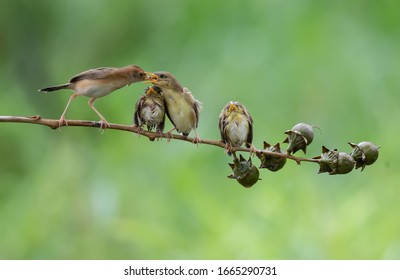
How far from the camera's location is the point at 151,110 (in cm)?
153

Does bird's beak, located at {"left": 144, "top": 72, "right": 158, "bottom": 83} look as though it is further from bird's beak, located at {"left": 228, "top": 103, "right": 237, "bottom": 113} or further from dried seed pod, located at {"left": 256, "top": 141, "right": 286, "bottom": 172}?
dried seed pod, located at {"left": 256, "top": 141, "right": 286, "bottom": 172}

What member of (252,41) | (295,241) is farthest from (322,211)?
(252,41)

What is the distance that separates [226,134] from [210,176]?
1023 mm

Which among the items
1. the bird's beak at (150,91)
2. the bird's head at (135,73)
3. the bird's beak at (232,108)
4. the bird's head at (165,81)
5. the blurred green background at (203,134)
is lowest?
the bird's head at (135,73)

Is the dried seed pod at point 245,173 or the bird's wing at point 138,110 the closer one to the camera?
the dried seed pod at point 245,173

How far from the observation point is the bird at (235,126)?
1.47 metres

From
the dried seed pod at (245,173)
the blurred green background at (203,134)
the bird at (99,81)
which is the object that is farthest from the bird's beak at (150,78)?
the blurred green background at (203,134)

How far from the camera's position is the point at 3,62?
10.2 ft

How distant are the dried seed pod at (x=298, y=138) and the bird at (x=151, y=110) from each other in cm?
31

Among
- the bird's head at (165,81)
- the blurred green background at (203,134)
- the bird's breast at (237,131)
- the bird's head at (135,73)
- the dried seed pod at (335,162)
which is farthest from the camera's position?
the blurred green background at (203,134)

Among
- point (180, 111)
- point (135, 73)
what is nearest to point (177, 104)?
point (180, 111)

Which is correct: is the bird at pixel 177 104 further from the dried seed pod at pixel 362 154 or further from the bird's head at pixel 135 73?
the dried seed pod at pixel 362 154

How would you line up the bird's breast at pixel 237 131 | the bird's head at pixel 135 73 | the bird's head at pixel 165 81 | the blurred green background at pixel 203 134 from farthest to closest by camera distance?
1. the blurred green background at pixel 203 134
2. the bird's head at pixel 165 81
3. the bird's breast at pixel 237 131
4. the bird's head at pixel 135 73

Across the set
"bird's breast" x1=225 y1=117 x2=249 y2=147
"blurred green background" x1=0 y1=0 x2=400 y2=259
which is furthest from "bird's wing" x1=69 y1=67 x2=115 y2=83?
"blurred green background" x1=0 y1=0 x2=400 y2=259
